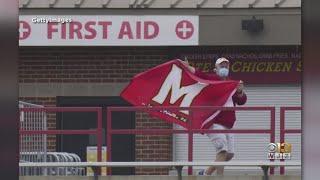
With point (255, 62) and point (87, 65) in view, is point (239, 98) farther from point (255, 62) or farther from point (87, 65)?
point (87, 65)

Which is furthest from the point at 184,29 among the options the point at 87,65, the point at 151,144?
the point at 151,144

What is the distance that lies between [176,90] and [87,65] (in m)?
5.32

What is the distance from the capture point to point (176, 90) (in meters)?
10.8

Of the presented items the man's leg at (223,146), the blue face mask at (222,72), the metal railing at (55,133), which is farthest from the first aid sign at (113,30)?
the man's leg at (223,146)

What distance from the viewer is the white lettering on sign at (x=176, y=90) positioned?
1059 centimetres

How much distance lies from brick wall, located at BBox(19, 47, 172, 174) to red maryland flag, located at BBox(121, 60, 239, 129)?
477 centimetres

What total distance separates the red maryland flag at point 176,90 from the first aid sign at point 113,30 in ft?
14.5

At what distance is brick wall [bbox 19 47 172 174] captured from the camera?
15.7 m

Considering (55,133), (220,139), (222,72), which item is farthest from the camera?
(222,72)

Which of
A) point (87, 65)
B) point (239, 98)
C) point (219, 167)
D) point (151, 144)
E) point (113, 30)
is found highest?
point (113, 30)

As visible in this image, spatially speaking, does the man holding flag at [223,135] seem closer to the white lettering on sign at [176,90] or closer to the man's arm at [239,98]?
the man's arm at [239,98]

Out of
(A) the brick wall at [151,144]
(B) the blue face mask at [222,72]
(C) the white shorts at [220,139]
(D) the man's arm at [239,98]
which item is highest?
(B) the blue face mask at [222,72]

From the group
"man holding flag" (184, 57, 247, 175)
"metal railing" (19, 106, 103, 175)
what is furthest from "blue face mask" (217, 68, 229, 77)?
"metal railing" (19, 106, 103, 175)

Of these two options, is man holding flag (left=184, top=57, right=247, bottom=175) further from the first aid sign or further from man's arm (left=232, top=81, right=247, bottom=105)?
the first aid sign
